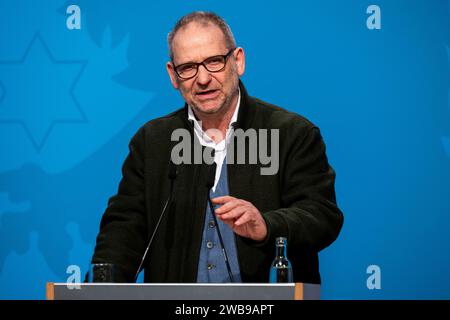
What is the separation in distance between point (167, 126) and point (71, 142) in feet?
2.61

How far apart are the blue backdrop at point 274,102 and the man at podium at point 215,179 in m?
0.62

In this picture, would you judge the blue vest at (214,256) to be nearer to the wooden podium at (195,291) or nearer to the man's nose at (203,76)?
the man's nose at (203,76)

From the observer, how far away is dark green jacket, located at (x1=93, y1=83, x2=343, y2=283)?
9.02 feet

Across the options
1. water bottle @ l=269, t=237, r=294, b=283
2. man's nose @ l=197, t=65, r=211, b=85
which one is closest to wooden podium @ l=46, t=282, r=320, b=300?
water bottle @ l=269, t=237, r=294, b=283

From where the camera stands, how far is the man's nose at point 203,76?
9.37 feet

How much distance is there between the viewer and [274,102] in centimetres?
362

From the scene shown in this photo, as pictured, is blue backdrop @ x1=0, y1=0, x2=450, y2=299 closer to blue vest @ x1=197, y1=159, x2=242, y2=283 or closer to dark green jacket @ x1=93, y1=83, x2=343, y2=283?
dark green jacket @ x1=93, y1=83, x2=343, y2=283

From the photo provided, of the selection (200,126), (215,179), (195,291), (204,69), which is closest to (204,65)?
(204,69)

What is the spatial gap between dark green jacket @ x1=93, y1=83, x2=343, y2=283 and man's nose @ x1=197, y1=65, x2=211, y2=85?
0.21 m

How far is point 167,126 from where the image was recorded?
313 centimetres

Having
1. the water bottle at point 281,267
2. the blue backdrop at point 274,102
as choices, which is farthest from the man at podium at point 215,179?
the blue backdrop at point 274,102
